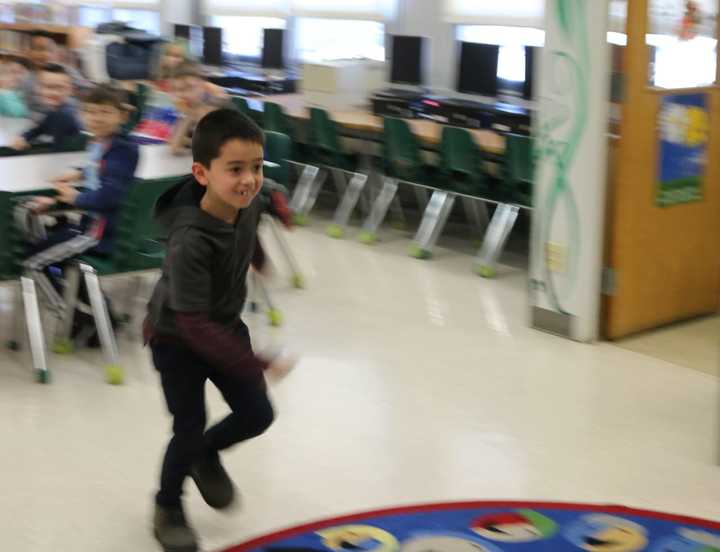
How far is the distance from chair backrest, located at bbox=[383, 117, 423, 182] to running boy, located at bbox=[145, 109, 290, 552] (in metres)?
3.44

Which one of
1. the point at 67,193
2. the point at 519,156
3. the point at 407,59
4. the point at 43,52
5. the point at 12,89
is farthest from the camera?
the point at 43,52

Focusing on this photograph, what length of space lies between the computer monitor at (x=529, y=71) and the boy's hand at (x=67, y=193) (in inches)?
116

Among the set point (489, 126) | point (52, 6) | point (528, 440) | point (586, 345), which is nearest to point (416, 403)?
point (528, 440)

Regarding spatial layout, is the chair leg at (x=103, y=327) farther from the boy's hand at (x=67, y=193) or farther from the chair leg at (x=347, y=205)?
the chair leg at (x=347, y=205)

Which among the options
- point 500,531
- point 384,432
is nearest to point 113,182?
point 384,432

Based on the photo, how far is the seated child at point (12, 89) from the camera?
6.83 m

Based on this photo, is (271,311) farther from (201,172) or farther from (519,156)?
(201,172)

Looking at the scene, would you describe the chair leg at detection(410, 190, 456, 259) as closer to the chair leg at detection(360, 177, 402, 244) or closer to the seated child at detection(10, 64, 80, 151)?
the chair leg at detection(360, 177, 402, 244)

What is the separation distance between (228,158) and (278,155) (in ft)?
9.07

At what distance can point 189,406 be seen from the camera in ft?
8.44

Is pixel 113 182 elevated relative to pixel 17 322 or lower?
elevated

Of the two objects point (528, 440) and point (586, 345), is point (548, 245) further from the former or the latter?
point (528, 440)

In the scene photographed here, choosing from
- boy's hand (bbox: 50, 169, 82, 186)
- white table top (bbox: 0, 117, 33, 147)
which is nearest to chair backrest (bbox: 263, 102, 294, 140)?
white table top (bbox: 0, 117, 33, 147)

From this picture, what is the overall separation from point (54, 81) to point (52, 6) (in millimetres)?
5446
